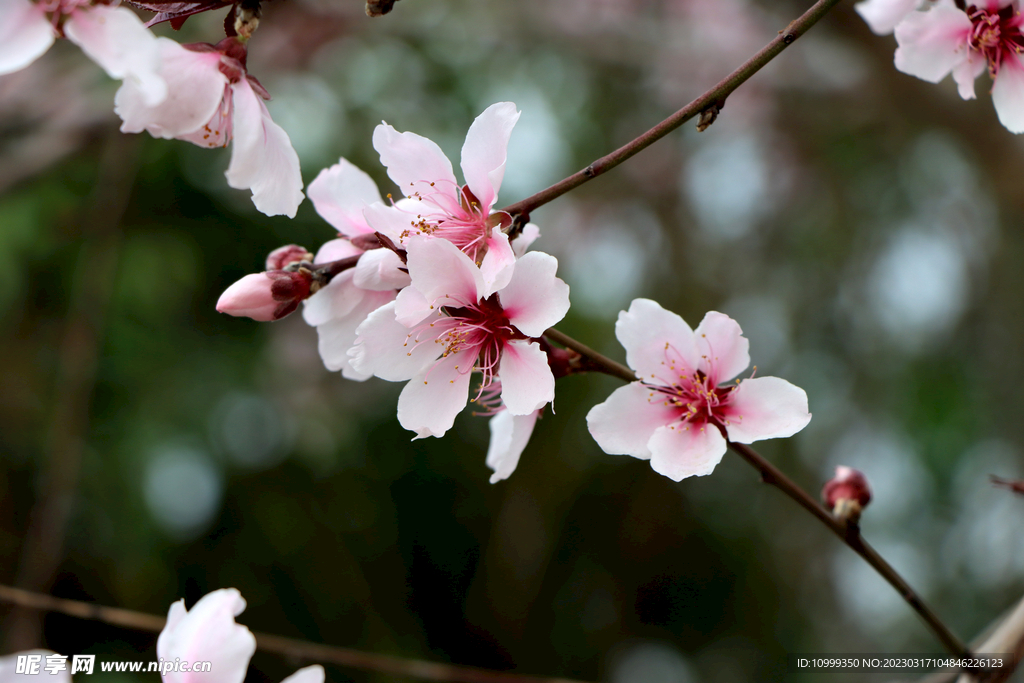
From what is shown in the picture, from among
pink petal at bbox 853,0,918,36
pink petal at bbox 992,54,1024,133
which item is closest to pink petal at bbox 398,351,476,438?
pink petal at bbox 853,0,918,36

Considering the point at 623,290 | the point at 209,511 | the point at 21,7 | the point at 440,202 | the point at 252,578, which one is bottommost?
the point at 252,578

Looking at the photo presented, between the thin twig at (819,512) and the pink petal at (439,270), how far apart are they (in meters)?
0.08

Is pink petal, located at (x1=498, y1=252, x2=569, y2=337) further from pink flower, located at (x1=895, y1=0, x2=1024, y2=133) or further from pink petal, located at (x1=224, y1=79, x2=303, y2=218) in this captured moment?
pink flower, located at (x1=895, y1=0, x2=1024, y2=133)

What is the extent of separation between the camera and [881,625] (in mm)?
2344

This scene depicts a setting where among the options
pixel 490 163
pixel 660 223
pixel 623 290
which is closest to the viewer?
pixel 490 163

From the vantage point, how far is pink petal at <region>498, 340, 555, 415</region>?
1.86ft

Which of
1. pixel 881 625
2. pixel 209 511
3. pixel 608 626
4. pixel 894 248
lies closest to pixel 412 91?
pixel 209 511

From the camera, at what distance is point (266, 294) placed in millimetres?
616

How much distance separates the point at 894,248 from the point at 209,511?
2.52 meters

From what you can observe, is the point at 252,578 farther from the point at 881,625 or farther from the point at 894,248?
the point at 894,248

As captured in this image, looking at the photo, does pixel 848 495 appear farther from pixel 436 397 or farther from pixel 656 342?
pixel 436 397

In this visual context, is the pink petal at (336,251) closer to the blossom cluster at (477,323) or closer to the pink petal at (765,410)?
the blossom cluster at (477,323)

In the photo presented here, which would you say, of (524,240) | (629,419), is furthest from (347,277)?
(629,419)

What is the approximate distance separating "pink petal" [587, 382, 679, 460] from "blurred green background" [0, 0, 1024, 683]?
5.45ft
